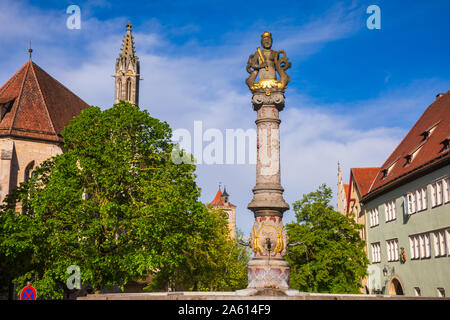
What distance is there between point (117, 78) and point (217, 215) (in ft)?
81.7

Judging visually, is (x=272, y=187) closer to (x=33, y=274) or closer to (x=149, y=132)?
(x=149, y=132)

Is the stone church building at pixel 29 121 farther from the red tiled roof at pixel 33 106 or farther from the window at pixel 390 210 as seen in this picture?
the window at pixel 390 210

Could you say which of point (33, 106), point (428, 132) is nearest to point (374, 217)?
point (428, 132)

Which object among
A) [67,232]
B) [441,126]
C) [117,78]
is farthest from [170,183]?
[117,78]

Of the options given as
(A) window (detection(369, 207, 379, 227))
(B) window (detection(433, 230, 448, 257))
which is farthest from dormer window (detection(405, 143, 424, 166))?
(B) window (detection(433, 230, 448, 257))

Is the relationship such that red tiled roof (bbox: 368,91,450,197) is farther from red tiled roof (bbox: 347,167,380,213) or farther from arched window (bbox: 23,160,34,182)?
arched window (bbox: 23,160,34,182)

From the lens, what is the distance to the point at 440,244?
2686 centimetres

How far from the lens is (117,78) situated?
2254 inches

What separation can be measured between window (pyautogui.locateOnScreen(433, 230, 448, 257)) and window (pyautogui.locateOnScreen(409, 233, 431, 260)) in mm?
982

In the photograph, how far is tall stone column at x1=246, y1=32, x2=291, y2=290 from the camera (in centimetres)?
1480

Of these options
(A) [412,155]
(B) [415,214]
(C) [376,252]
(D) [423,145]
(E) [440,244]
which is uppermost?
(D) [423,145]

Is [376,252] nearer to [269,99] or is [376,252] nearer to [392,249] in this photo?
[392,249]

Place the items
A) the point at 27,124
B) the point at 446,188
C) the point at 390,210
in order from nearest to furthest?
the point at 446,188, the point at 390,210, the point at 27,124

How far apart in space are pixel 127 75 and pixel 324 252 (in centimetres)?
3534
